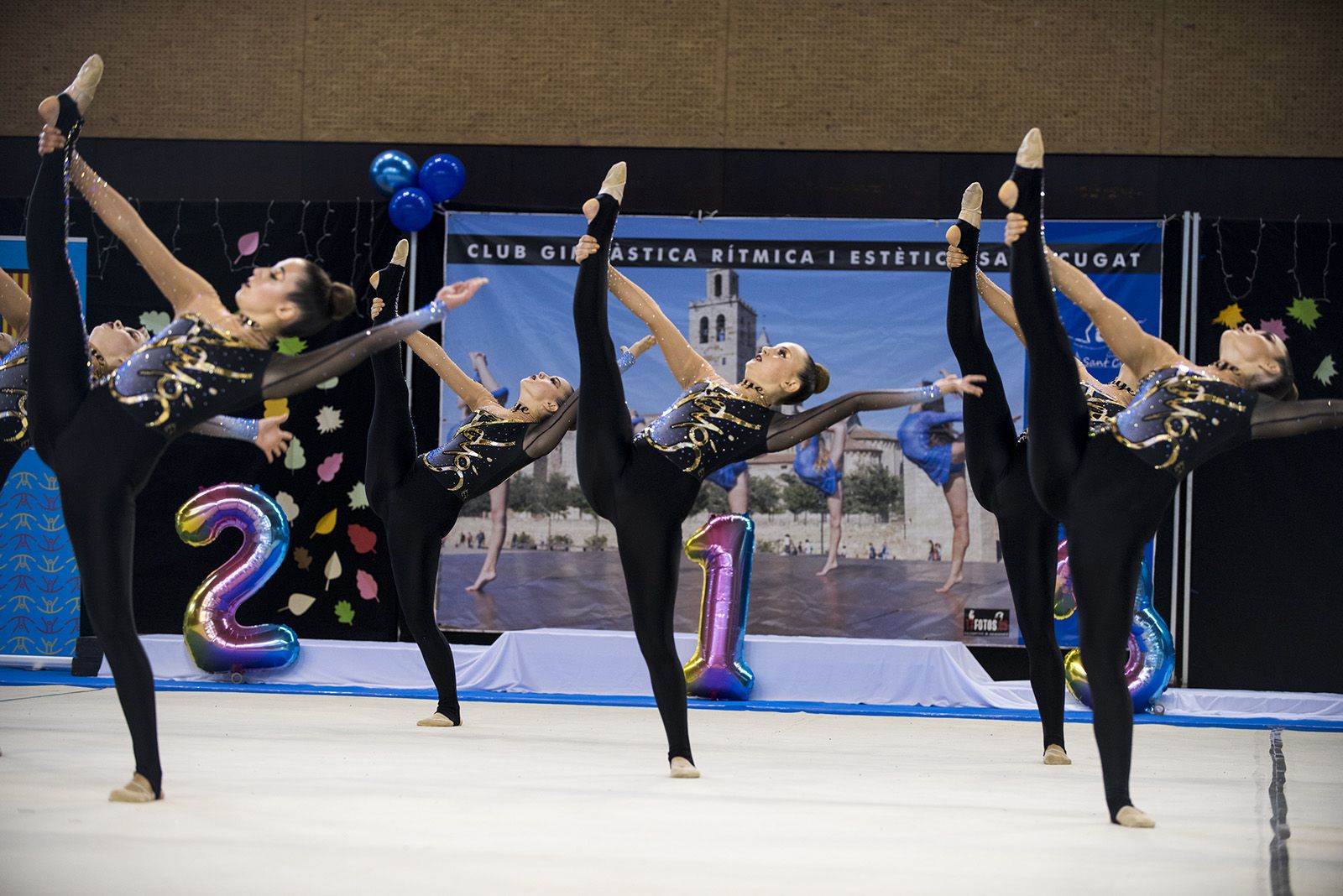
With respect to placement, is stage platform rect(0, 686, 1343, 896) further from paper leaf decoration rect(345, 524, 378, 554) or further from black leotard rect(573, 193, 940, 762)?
paper leaf decoration rect(345, 524, 378, 554)

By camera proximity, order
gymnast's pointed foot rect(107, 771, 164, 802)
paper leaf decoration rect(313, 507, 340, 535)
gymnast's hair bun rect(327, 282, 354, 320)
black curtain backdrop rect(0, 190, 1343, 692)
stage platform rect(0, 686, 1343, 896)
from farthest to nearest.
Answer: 1. paper leaf decoration rect(313, 507, 340, 535)
2. black curtain backdrop rect(0, 190, 1343, 692)
3. gymnast's hair bun rect(327, 282, 354, 320)
4. gymnast's pointed foot rect(107, 771, 164, 802)
5. stage platform rect(0, 686, 1343, 896)

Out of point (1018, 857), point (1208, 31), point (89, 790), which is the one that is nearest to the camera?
point (1018, 857)

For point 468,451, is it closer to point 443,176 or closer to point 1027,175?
point 443,176

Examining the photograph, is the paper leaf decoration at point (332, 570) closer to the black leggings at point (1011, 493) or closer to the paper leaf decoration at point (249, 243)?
the paper leaf decoration at point (249, 243)

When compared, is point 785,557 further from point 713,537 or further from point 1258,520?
point 1258,520

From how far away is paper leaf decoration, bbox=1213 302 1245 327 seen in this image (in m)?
6.95

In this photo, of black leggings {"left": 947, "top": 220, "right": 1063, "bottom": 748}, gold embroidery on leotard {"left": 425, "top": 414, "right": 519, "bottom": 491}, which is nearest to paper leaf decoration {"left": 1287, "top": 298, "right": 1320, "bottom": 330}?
black leggings {"left": 947, "top": 220, "right": 1063, "bottom": 748}

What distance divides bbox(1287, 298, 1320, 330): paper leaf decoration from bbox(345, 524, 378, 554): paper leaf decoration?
16.7 feet

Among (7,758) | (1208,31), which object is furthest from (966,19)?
(7,758)

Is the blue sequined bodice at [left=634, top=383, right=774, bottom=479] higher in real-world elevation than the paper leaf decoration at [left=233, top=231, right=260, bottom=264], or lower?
lower

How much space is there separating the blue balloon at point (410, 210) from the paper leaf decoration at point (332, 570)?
188 cm

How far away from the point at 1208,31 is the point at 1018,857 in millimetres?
6309

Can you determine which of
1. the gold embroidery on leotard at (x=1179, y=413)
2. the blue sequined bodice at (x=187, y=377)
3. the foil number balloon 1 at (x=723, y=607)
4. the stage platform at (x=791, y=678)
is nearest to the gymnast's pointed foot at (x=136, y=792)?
the blue sequined bodice at (x=187, y=377)

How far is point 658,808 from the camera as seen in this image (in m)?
3.25
